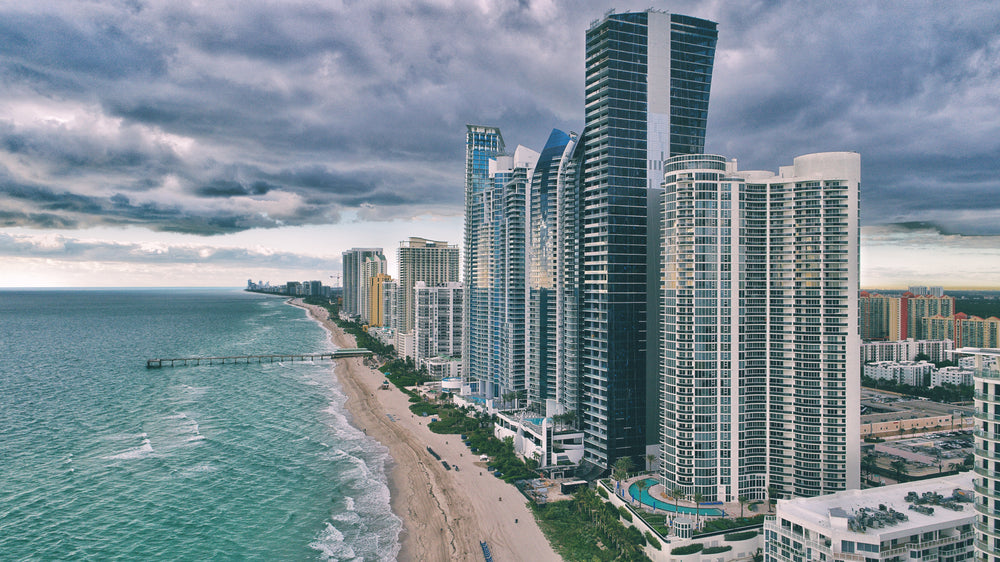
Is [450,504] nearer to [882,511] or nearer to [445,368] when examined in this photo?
[882,511]

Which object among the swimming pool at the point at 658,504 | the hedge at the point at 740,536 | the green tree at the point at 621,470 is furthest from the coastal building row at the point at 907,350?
the hedge at the point at 740,536

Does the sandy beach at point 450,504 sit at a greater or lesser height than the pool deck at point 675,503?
lesser

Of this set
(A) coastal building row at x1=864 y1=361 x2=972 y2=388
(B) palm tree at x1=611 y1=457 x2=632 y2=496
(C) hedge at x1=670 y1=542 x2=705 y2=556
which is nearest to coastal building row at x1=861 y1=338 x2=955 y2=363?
(A) coastal building row at x1=864 y1=361 x2=972 y2=388

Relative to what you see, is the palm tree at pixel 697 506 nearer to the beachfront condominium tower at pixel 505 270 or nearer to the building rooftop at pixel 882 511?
the building rooftop at pixel 882 511

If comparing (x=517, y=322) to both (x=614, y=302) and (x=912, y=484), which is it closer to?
(x=614, y=302)

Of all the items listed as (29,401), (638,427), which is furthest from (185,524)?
(29,401)

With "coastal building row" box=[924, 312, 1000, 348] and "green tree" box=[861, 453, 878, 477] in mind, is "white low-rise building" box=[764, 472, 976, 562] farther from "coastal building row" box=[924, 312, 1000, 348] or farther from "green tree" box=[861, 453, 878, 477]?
"coastal building row" box=[924, 312, 1000, 348]

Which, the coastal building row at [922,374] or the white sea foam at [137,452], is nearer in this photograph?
the white sea foam at [137,452]
